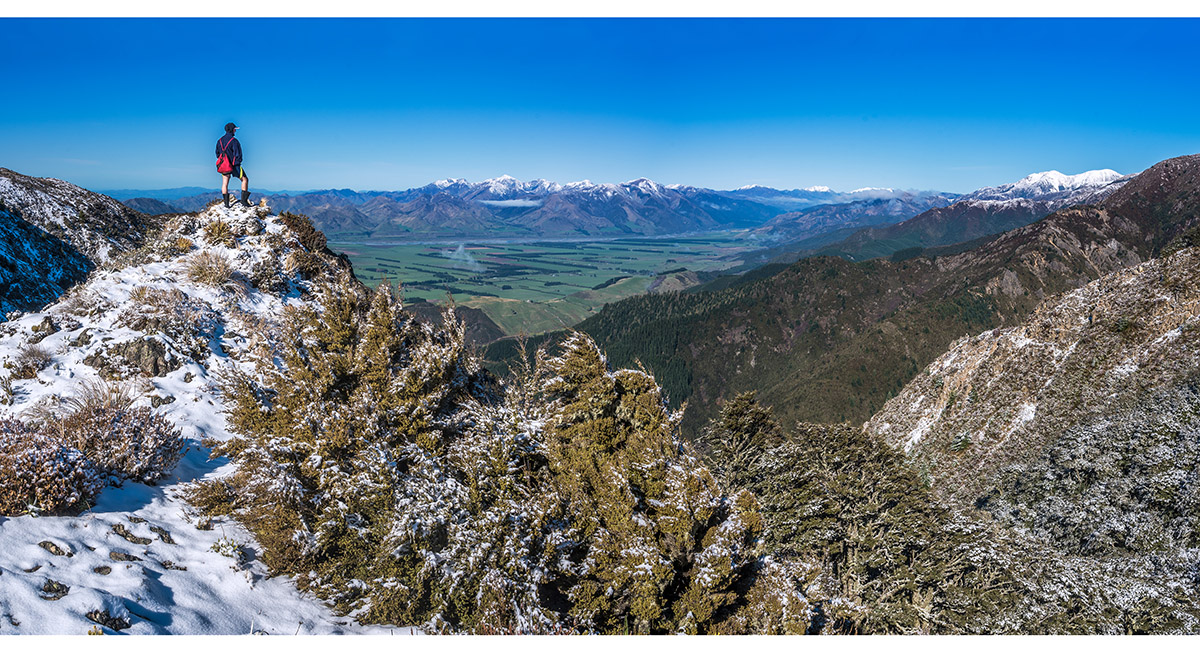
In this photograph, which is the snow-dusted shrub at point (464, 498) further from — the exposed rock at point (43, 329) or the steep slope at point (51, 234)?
the steep slope at point (51, 234)

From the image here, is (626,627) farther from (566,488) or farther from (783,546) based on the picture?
(783,546)

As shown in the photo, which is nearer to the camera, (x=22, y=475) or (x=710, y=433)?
(x=22, y=475)

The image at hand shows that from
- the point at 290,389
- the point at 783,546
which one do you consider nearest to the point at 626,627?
the point at 290,389

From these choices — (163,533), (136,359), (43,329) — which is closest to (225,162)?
(43,329)

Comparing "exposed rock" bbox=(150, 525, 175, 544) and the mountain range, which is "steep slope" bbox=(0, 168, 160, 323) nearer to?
the mountain range

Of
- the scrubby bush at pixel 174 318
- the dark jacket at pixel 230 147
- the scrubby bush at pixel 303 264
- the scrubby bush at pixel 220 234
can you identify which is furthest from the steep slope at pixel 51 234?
the scrubby bush at pixel 174 318

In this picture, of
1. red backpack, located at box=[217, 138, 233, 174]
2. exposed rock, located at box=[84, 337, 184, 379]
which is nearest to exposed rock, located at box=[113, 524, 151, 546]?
exposed rock, located at box=[84, 337, 184, 379]

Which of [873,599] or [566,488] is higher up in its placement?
[566,488]
